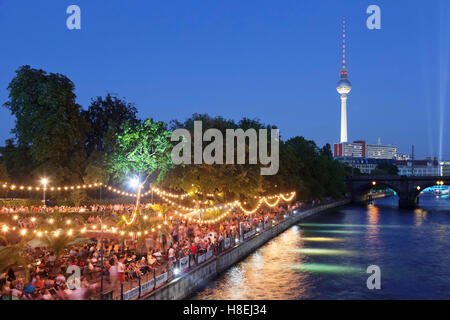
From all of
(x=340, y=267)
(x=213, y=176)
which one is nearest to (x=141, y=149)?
(x=213, y=176)

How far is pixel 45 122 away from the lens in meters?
49.6

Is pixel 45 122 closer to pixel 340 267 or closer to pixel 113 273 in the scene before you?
pixel 113 273

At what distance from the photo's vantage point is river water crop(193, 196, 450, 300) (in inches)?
1029

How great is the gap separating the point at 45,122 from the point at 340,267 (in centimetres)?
3479

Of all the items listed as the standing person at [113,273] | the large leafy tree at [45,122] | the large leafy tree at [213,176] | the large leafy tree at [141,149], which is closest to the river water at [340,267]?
the standing person at [113,273]

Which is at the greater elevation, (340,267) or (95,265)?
(95,265)

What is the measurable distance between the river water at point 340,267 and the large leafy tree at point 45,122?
2516 centimetres

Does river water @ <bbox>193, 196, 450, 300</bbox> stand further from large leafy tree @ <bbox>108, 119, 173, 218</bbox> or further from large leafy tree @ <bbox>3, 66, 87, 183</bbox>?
large leafy tree @ <bbox>3, 66, 87, 183</bbox>

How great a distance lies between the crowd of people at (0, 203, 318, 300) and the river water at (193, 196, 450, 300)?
2810 mm

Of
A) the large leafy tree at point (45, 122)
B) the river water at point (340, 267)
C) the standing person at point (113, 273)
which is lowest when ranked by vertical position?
the river water at point (340, 267)

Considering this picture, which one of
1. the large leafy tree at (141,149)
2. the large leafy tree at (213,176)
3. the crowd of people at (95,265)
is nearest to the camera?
the crowd of people at (95,265)

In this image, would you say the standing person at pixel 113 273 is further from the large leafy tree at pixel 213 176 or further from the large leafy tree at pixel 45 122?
the large leafy tree at pixel 45 122

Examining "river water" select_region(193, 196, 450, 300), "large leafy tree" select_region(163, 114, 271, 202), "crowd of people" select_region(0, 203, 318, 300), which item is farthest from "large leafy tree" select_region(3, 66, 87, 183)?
"river water" select_region(193, 196, 450, 300)

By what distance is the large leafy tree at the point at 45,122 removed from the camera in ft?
162
